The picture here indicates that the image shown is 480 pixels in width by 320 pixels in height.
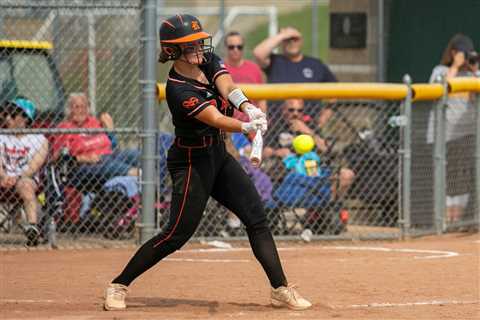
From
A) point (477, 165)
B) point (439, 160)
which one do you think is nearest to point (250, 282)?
point (439, 160)

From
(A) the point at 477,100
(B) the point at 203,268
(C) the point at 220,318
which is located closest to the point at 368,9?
(A) the point at 477,100

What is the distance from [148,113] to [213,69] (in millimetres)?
3305

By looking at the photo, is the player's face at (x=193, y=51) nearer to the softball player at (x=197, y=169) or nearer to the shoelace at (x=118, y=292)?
the softball player at (x=197, y=169)

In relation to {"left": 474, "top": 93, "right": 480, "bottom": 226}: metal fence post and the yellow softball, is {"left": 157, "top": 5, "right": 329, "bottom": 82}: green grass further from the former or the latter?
the yellow softball

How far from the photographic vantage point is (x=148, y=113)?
995 centimetres

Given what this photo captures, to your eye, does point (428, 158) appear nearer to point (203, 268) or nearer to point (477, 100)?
point (477, 100)

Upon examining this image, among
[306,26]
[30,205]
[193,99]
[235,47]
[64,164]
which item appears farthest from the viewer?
[306,26]

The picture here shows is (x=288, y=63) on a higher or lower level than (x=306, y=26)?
higher

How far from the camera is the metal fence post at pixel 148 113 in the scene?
32.5ft

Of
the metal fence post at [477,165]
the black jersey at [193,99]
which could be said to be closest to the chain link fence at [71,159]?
the black jersey at [193,99]

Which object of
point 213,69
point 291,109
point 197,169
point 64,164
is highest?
point 213,69

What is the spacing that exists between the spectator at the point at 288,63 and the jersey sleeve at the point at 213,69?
17.8ft

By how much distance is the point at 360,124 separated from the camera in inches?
525

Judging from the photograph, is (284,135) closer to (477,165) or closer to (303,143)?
(303,143)
